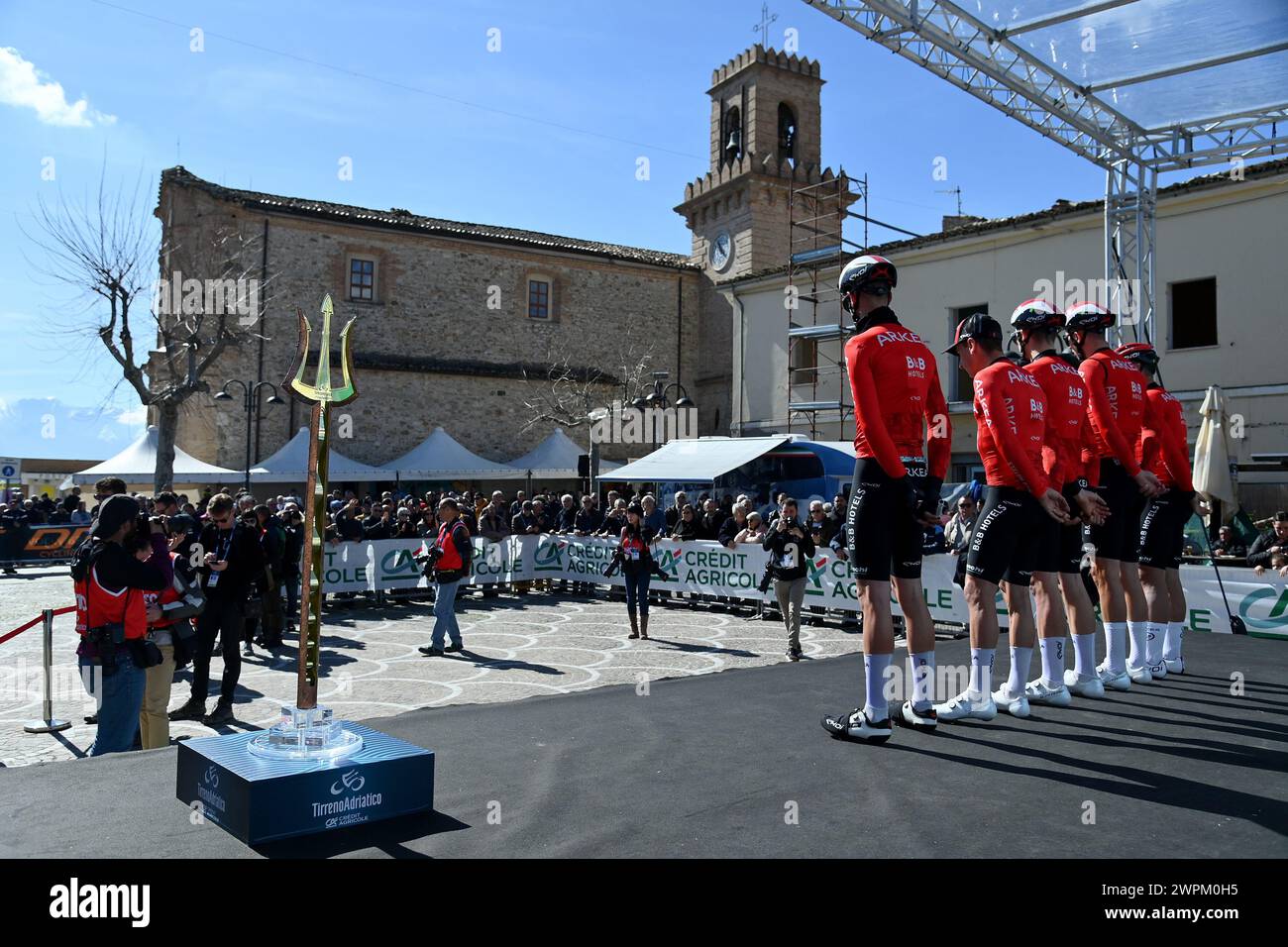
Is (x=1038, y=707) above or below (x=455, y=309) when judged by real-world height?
below

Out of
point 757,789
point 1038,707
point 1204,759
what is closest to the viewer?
point 757,789

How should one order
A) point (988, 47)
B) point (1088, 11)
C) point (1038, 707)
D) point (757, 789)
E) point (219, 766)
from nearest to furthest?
point (219, 766) → point (757, 789) → point (1038, 707) → point (1088, 11) → point (988, 47)

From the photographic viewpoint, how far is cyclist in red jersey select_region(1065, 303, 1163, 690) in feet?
19.3

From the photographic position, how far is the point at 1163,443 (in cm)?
641

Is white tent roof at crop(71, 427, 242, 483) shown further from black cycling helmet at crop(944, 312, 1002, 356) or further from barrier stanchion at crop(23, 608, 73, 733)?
black cycling helmet at crop(944, 312, 1002, 356)

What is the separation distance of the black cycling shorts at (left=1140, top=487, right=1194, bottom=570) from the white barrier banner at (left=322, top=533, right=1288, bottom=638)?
14.2ft

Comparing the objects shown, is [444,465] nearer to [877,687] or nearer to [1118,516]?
[1118,516]

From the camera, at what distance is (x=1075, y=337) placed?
20.2 feet

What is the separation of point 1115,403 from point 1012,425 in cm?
168

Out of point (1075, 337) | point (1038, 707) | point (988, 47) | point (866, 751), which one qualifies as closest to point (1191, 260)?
point (988, 47)

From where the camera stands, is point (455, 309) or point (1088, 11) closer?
point (1088, 11)

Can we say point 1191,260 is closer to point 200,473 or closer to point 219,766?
point 219,766

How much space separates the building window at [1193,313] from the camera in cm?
1977

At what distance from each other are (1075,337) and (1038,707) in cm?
245
